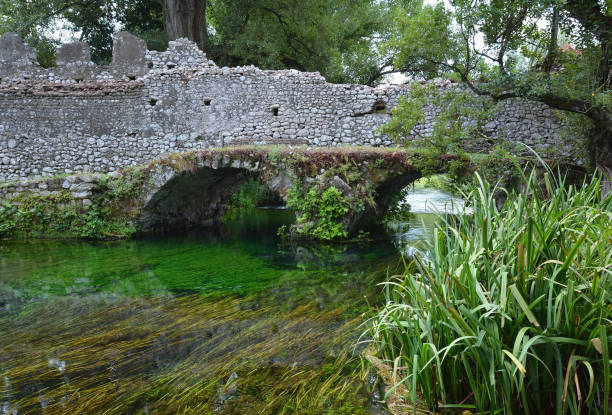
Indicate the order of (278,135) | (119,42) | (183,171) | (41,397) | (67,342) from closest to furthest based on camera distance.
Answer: (41,397), (67,342), (183,171), (278,135), (119,42)

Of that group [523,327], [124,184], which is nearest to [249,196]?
[124,184]

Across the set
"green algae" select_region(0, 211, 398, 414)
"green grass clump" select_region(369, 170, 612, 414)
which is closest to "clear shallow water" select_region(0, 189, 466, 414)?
"green algae" select_region(0, 211, 398, 414)

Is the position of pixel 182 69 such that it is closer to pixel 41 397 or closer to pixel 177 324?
pixel 177 324

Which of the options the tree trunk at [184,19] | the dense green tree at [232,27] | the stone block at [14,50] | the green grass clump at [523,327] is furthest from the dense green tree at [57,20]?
the green grass clump at [523,327]

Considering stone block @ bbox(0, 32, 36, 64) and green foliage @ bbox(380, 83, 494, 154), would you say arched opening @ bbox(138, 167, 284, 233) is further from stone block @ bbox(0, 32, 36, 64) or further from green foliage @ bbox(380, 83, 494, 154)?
stone block @ bbox(0, 32, 36, 64)

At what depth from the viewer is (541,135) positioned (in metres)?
9.95

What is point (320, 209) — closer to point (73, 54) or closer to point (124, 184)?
point (124, 184)

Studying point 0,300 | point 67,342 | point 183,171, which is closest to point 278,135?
point 183,171

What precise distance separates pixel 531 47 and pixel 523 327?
7.54 m

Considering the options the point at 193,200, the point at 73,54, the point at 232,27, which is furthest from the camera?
the point at 232,27

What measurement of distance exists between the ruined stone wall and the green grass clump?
9.45 metres

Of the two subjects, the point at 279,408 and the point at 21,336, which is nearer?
the point at 279,408

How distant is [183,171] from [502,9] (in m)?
7.48

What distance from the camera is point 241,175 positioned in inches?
459
